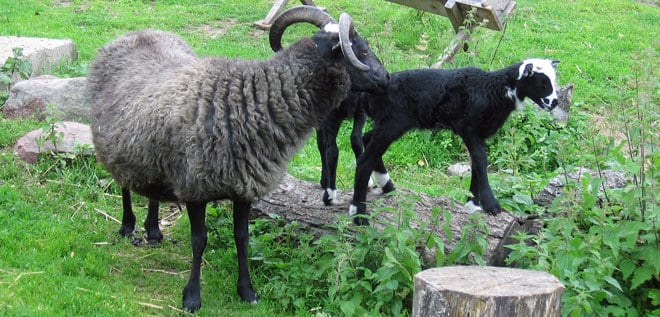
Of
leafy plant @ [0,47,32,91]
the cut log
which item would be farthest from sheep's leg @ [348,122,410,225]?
leafy plant @ [0,47,32,91]

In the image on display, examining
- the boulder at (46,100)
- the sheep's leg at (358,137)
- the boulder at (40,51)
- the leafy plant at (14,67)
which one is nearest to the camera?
the sheep's leg at (358,137)

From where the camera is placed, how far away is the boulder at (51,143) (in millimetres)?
7793

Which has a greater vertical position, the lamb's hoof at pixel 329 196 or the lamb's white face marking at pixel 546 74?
the lamb's white face marking at pixel 546 74

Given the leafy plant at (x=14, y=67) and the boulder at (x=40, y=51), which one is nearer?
the leafy plant at (x=14, y=67)

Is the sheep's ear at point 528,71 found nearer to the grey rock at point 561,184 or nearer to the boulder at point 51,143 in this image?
the grey rock at point 561,184

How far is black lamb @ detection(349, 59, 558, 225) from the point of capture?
643 centimetres

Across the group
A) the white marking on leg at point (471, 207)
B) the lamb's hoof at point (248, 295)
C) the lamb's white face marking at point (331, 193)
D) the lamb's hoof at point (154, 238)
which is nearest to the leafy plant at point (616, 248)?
the white marking on leg at point (471, 207)

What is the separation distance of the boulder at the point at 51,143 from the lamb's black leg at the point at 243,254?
251cm

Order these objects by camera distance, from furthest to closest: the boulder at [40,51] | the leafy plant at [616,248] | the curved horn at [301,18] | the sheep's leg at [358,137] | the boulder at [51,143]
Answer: the boulder at [40,51] → the boulder at [51,143] → the sheep's leg at [358,137] → the curved horn at [301,18] → the leafy plant at [616,248]

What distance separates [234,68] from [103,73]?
1.57m

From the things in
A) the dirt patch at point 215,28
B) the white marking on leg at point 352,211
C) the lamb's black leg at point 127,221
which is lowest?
the lamb's black leg at point 127,221

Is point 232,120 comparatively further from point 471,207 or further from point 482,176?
point 471,207

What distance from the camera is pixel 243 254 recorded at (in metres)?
6.05

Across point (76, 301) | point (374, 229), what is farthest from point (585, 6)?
point (76, 301)
